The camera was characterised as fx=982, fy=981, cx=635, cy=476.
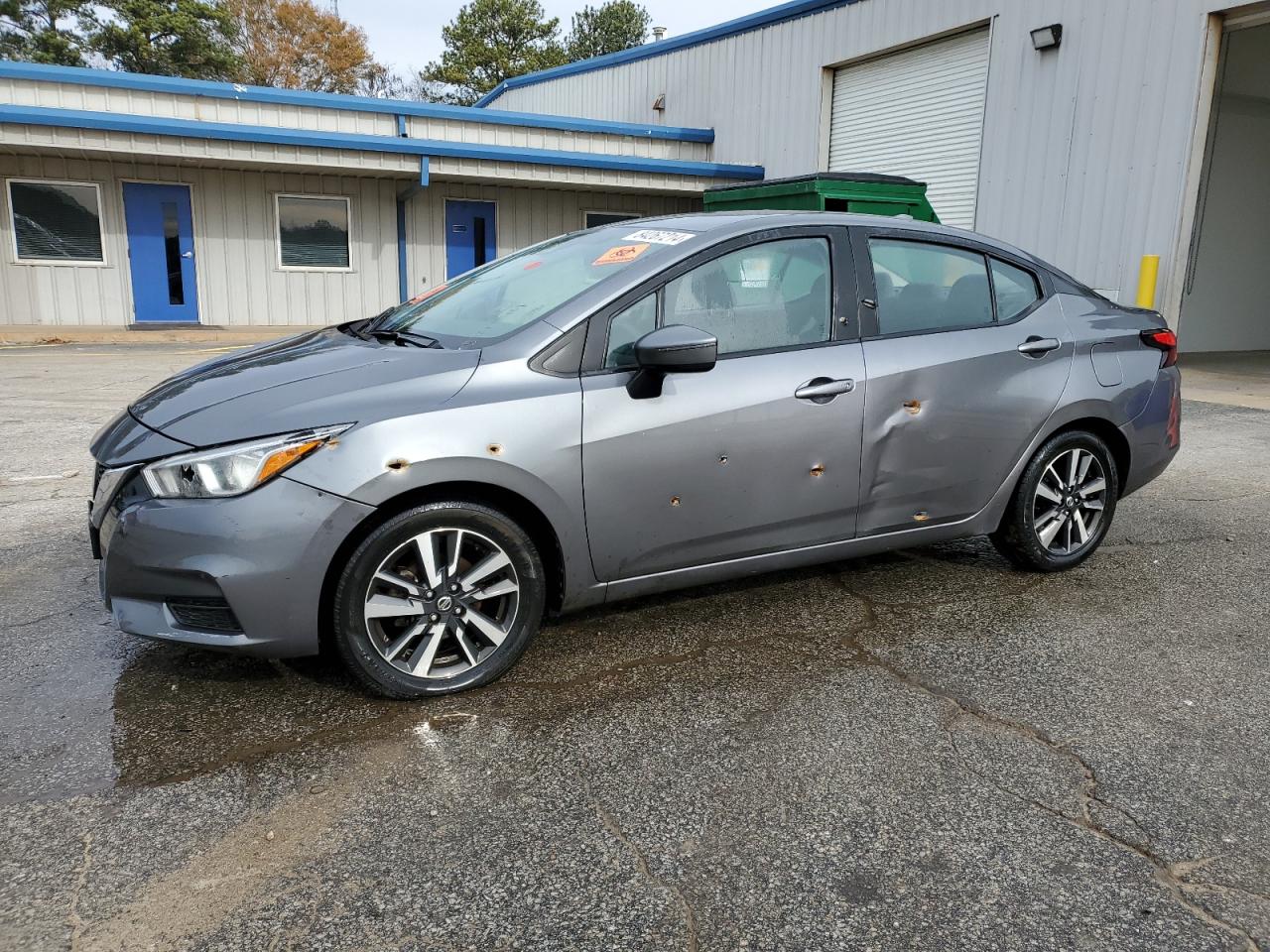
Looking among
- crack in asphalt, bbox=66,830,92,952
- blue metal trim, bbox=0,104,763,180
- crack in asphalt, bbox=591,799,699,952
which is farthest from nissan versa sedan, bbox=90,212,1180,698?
blue metal trim, bbox=0,104,763,180

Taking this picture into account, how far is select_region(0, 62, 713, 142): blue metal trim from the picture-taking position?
13930mm

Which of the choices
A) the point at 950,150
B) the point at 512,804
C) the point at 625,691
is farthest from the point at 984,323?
the point at 950,150

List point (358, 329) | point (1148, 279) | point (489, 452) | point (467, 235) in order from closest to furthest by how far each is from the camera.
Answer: point (489, 452) → point (358, 329) → point (1148, 279) → point (467, 235)

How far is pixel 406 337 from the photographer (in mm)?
3805

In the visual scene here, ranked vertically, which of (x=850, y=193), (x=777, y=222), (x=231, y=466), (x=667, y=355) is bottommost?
(x=231, y=466)

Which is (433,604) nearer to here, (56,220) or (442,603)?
(442,603)

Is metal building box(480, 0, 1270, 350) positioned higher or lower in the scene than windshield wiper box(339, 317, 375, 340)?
higher

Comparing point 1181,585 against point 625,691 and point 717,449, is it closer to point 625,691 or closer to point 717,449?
point 717,449

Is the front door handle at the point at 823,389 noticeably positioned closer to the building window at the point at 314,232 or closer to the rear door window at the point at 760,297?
Result: the rear door window at the point at 760,297

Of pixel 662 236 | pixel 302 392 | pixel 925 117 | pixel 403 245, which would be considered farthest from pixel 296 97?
pixel 302 392

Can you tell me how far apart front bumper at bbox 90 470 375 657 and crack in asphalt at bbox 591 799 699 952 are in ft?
3.66

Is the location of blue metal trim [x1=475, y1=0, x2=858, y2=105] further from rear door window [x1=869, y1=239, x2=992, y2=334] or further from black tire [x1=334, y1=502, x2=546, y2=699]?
black tire [x1=334, y1=502, x2=546, y2=699]

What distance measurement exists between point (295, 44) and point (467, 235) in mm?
36373

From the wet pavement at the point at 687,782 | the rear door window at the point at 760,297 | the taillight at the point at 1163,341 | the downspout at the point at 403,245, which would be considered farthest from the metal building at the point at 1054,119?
the rear door window at the point at 760,297
